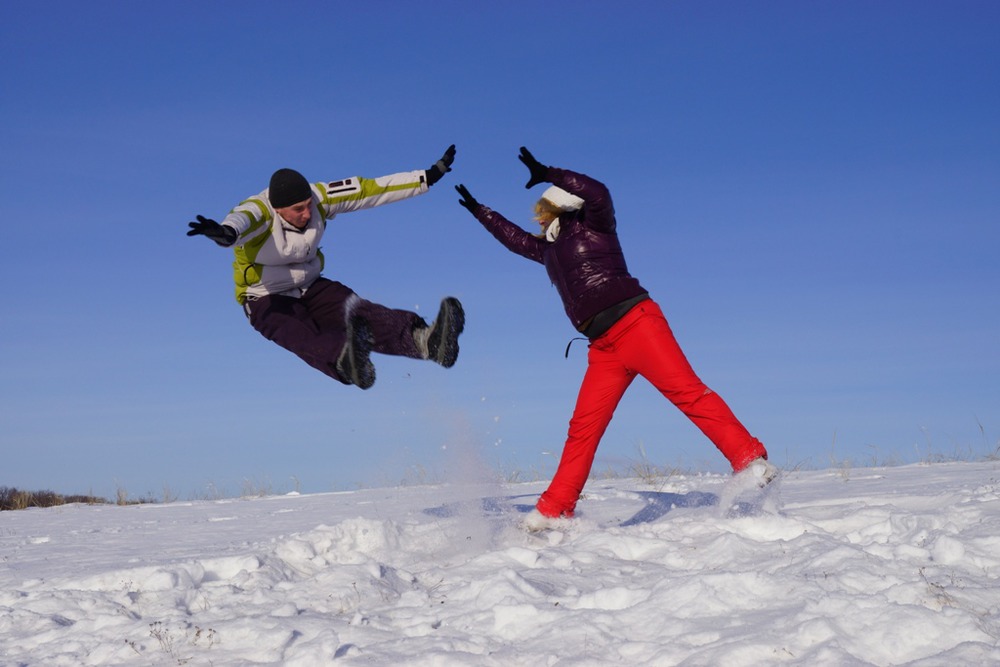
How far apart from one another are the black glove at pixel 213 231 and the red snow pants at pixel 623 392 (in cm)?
245

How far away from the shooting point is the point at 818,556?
14.1 ft

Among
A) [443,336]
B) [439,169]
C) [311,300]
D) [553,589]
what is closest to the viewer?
[553,589]

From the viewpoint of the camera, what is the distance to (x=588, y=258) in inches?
229

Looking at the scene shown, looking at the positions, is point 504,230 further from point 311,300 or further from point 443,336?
point 311,300

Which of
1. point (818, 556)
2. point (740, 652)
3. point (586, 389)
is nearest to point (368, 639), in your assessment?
point (740, 652)

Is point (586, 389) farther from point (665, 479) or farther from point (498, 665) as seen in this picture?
point (665, 479)

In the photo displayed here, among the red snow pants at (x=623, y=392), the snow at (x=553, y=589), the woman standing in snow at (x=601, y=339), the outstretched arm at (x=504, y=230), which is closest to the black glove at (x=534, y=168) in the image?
the woman standing in snow at (x=601, y=339)

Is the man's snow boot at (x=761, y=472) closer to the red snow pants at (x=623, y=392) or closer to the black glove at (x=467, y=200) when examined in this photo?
the red snow pants at (x=623, y=392)

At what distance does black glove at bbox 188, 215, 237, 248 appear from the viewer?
5.77 meters

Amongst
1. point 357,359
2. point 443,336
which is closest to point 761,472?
point 443,336

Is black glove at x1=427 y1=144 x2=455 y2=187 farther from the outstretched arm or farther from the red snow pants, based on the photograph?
the red snow pants

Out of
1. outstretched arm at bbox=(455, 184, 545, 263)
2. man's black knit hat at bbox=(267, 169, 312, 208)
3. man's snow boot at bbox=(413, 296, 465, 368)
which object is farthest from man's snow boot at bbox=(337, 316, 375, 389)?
outstretched arm at bbox=(455, 184, 545, 263)

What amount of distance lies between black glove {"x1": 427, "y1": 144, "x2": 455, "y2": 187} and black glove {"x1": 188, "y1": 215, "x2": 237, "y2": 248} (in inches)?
72.6

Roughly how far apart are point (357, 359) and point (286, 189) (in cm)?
133
